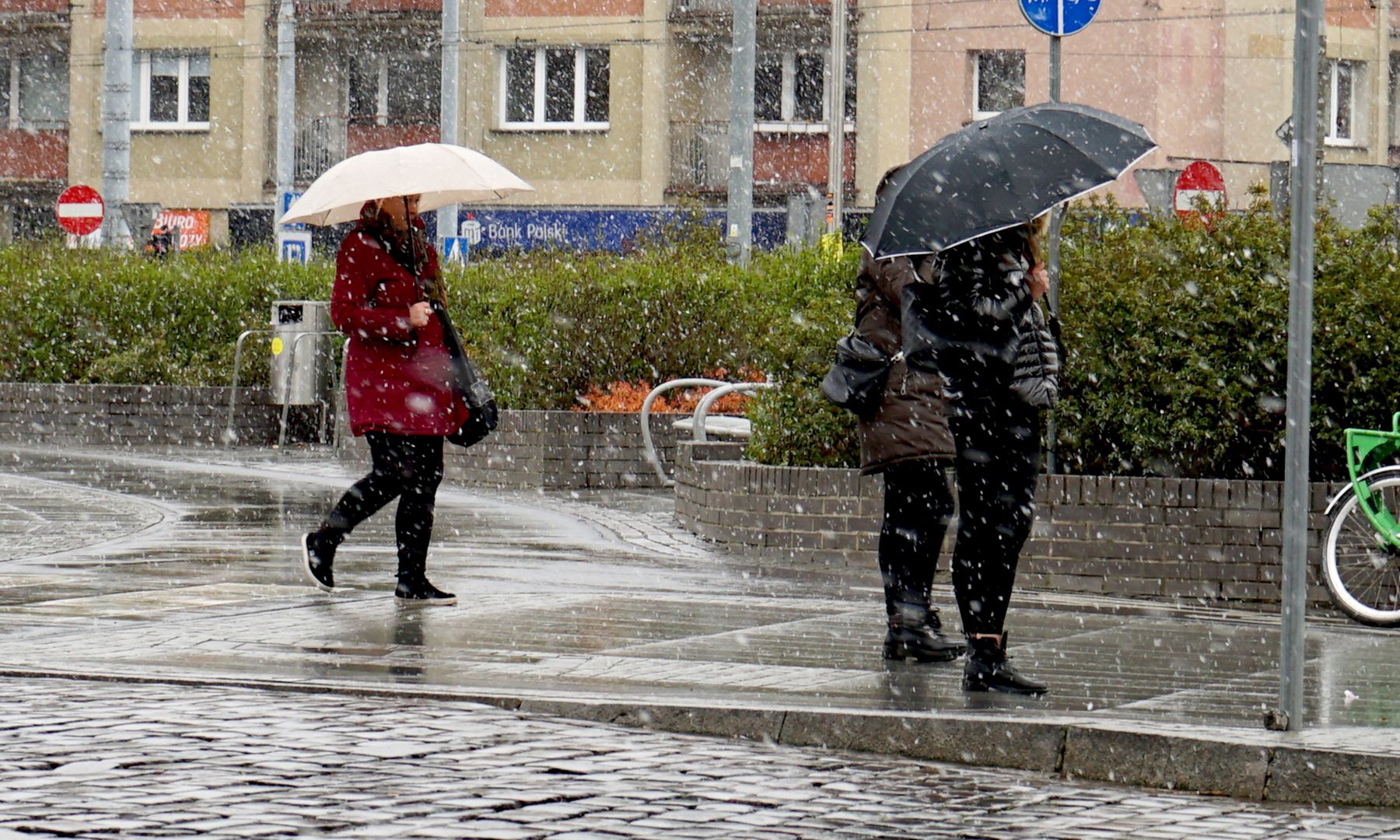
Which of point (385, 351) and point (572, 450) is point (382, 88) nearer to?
point (572, 450)

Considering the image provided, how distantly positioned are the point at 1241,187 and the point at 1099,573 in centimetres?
3241

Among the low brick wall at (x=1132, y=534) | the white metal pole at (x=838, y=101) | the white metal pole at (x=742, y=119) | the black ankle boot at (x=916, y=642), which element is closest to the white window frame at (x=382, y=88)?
the white metal pole at (x=838, y=101)

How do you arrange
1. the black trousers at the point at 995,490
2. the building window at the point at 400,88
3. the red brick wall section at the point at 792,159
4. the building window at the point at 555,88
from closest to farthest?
the black trousers at the point at 995,490
the red brick wall section at the point at 792,159
the building window at the point at 555,88
the building window at the point at 400,88

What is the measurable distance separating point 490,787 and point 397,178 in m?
4.27

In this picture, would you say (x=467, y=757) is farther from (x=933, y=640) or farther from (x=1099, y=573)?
(x=1099, y=573)

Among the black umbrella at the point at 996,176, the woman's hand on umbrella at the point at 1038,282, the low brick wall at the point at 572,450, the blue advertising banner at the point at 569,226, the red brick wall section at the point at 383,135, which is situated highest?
the red brick wall section at the point at 383,135

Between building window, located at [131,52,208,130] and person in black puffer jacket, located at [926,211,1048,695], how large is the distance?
41.3m

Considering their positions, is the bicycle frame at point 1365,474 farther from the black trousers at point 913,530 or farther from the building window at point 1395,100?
the building window at point 1395,100

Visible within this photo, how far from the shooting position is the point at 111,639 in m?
8.69

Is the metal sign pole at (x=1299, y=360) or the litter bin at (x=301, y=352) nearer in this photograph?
the metal sign pole at (x=1299, y=360)

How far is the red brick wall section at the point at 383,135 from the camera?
46656 millimetres

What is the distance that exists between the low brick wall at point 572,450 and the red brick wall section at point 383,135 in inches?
1153

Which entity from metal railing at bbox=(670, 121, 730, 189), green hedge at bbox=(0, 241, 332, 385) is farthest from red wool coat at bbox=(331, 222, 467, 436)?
metal railing at bbox=(670, 121, 730, 189)

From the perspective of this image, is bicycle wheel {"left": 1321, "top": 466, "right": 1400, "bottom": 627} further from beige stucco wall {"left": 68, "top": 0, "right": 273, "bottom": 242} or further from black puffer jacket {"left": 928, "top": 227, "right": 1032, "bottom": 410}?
beige stucco wall {"left": 68, "top": 0, "right": 273, "bottom": 242}
